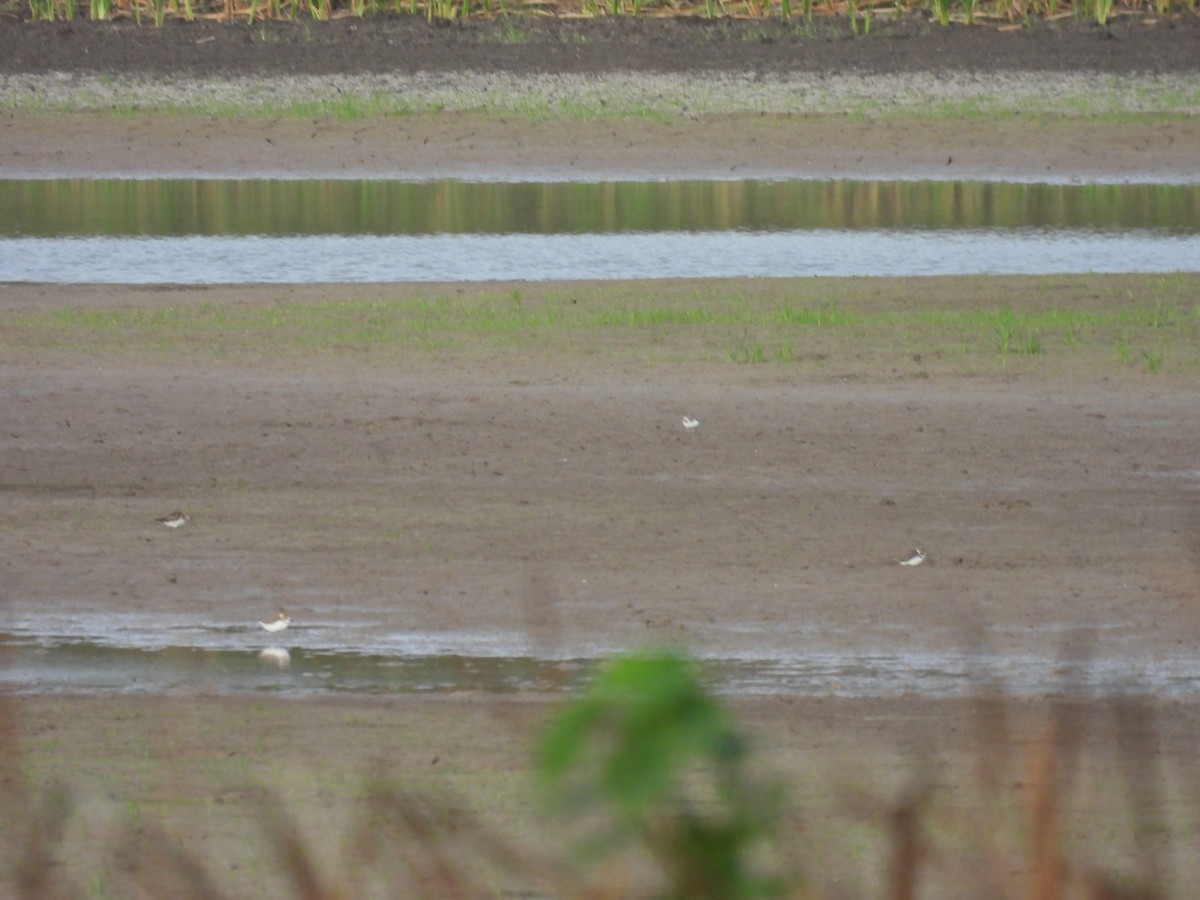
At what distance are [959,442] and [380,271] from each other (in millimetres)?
6506

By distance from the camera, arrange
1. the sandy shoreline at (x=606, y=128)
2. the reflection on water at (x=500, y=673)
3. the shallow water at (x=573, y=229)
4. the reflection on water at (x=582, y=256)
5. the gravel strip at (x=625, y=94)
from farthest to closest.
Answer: the gravel strip at (x=625, y=94) → the sandy shoreline at (x=606, y=128) → the shallow water at (x=573, y=229) → the reflection on water at (x=582, y=256) → the reflection on water at (x=500, y=673)

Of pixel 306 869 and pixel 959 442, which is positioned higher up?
pixel 306 869

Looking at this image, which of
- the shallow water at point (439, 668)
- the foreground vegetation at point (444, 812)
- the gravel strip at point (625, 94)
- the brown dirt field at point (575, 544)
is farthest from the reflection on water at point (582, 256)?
the foreground vegetation at point (444, 812)

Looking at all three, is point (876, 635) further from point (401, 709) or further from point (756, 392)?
point (756, 392)

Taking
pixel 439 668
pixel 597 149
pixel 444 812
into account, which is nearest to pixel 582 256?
pixel 597 149

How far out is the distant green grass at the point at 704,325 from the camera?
404 inches

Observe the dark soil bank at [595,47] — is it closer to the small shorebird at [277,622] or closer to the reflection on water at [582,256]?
the reflection on water at [582,256]

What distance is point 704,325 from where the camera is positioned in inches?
430

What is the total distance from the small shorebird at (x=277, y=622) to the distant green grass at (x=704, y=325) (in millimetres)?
4241

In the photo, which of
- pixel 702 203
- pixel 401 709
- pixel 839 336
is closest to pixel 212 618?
pixel 401 709

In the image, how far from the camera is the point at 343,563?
262 inches

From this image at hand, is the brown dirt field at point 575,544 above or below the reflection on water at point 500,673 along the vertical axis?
above

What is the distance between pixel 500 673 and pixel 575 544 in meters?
1.36

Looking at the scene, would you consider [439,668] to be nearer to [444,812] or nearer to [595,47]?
[444,812]
